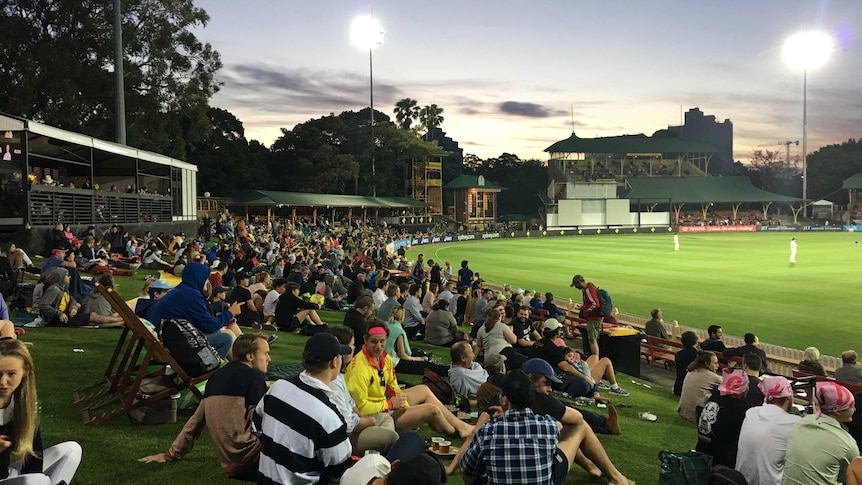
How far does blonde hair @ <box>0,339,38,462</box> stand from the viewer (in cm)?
333

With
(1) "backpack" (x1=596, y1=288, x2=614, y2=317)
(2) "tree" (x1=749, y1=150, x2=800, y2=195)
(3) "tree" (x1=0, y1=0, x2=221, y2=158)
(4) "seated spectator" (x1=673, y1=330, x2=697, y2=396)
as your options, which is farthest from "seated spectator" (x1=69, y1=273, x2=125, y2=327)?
(2) "tree" (x1=749, y1=150, x2=800, y2=195)

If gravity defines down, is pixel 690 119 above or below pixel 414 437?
above

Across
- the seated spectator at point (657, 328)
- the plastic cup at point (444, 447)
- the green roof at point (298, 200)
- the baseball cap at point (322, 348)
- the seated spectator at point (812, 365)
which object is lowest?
the seated spectator at point (657, 328)

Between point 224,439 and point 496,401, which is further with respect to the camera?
point 496,401

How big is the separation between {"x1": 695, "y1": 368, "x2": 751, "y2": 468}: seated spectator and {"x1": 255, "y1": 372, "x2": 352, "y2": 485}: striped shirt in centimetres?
341

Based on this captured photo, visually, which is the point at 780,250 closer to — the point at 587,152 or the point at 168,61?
the point at 168,61

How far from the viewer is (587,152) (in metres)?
97.2

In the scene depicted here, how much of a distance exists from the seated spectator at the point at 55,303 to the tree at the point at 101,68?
28926mm

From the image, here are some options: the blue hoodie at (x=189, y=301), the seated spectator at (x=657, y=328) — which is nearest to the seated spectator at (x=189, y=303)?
the blue hoodie at (x=189, y=301)

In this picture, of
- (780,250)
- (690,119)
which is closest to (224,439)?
(780,250)

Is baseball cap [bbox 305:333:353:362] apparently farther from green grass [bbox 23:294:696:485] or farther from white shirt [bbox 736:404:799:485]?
white shirt [bbox 736:404:799:485]

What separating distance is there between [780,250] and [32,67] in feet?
167

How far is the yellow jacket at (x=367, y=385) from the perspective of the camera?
18.3 ft

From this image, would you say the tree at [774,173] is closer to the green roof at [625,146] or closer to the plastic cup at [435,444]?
the green roof at [625,146]
